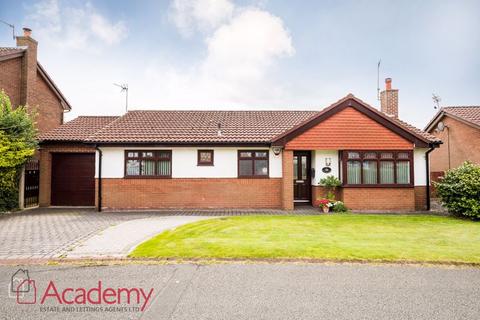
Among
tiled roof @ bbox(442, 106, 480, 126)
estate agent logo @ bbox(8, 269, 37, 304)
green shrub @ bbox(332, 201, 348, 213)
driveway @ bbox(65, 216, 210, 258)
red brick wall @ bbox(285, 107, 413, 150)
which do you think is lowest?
estate agent logo @ bbox(8, 269, 37, 304)

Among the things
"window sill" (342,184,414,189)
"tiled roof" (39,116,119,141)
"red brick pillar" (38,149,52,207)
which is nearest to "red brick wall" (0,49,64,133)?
"tiled roof" (39,116,119,141)

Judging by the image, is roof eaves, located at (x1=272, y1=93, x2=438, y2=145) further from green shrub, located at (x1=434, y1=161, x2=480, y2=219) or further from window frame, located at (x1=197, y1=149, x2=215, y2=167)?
window frame, located at (x1=197, y1=149, x2=215, y2=167)

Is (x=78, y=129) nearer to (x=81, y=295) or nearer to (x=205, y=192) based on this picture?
(x=205, y=192)

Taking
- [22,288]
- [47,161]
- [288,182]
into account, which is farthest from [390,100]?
[47,161]

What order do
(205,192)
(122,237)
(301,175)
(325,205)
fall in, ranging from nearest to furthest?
1. (122,237)
2. (325,205)
3. (205,192)
4. (301,175)

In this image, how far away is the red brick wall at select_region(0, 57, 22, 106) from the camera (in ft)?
47.3

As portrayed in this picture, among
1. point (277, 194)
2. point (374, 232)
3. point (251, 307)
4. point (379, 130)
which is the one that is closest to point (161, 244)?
point (251, 307)

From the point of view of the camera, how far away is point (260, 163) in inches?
506

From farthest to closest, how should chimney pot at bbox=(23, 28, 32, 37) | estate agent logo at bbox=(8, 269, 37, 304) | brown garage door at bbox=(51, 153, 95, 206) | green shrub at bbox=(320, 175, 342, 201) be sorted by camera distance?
chimney pot at bbox=(23, 28, 32, 37), brown garage door at bbox=(51, 153, 95, 206), green shrub at bbox=(320, 175, 342, 201), estate agent logo at bbox=(8, 269, 37, 304)

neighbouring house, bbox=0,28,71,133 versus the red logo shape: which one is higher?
neighbouring house, bbox=0,28,71,133

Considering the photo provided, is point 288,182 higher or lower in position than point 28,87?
lower

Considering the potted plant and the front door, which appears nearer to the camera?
the potted plant

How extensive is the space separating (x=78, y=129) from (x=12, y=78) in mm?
4791

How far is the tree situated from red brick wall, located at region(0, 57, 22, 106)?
10.2ft
